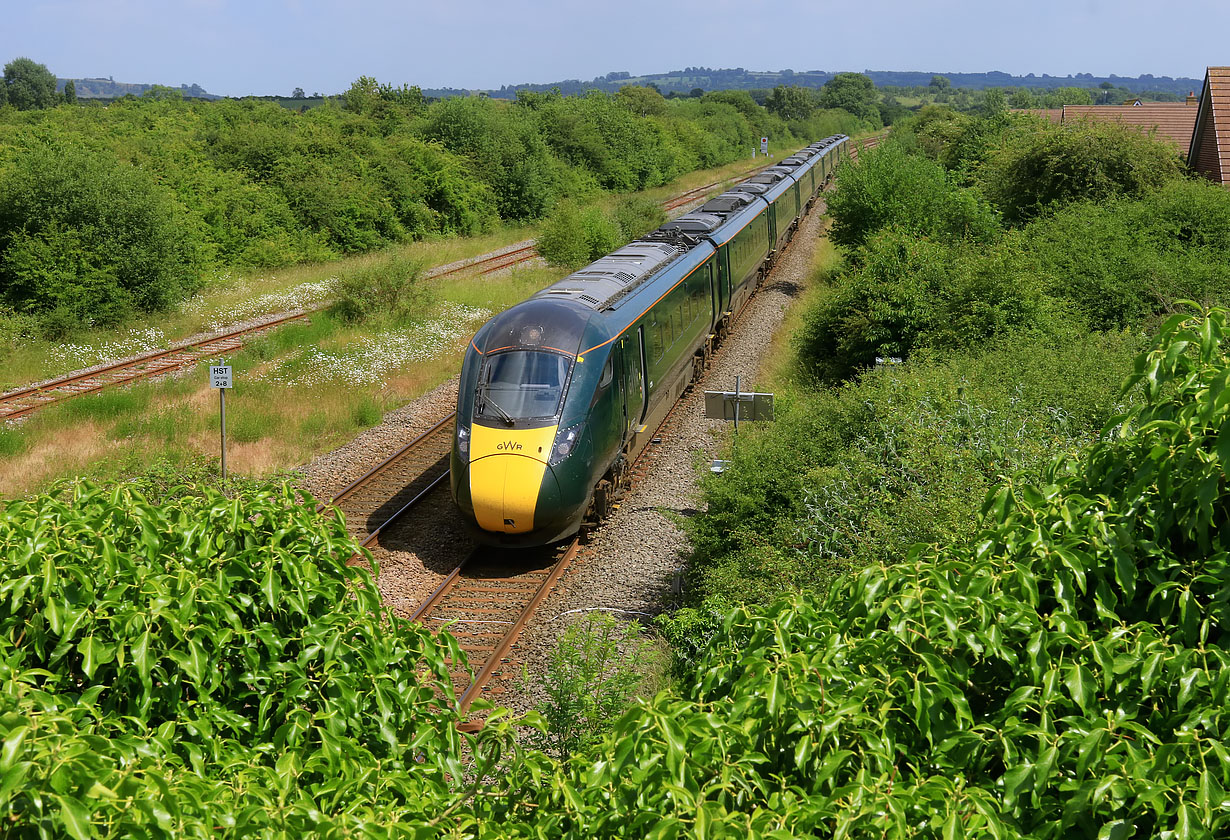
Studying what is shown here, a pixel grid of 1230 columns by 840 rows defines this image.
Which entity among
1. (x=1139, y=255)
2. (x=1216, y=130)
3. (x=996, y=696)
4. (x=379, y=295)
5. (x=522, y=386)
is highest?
(x=1216, y=130)

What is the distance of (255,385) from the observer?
2005 centimetres

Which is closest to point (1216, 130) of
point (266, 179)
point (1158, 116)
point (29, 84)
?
point (1158, 116)

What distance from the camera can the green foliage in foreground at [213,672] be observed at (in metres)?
2.91

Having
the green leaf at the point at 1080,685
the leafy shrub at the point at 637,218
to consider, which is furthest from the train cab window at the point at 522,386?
the leafy shrub at the point at 637,218

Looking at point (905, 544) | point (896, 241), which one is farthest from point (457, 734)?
point (896, 241)

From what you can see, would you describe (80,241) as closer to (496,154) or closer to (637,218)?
(637,218)

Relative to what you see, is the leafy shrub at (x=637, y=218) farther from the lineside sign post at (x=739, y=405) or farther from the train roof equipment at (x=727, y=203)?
the lineside sign post at (x=739, y=405)

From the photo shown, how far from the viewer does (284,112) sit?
52812 mm

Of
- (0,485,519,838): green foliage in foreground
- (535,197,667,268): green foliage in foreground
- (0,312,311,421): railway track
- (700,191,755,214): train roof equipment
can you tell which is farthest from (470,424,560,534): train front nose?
(535,197,667,268): green foliage in foreground

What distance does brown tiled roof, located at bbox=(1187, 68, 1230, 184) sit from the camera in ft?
71.5

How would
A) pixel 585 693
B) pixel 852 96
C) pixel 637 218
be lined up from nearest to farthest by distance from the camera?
pixel 585 693 → pixel 637 218 → pixel 852 96

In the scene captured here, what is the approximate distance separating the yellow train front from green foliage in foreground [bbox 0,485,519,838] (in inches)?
270

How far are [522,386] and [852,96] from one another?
5651 inches

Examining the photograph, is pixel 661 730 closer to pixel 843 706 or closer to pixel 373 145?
pixel 843 706
